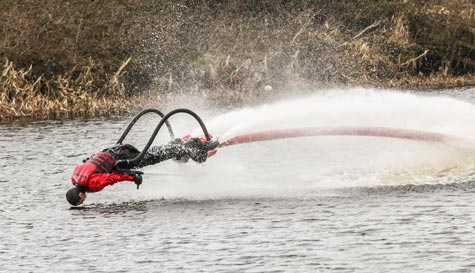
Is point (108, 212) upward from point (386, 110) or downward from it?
downward

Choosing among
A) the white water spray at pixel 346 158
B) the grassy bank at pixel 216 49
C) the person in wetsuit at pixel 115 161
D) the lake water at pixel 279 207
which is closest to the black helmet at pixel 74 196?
the person in wetsuit at pixel 115 161

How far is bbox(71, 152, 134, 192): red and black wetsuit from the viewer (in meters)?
28.6

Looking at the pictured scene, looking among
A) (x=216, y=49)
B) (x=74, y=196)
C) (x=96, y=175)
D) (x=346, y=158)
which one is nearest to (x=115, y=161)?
(x=96, y=175)

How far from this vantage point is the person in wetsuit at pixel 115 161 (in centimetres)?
2869

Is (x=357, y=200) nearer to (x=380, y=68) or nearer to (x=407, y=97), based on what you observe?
(x=407, y=97)

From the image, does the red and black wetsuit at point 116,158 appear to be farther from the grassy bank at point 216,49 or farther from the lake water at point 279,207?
the grassy bank at point 216,49

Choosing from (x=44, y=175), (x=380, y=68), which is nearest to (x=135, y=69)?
(x=380, y=68)

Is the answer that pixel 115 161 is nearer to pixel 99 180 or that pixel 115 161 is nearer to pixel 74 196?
pixel 99 180

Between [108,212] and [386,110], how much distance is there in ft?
31.2

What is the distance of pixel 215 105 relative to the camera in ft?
197

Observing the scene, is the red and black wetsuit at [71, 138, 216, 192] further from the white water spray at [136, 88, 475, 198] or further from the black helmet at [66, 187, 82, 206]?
the white water spray at [136, 88, 475, 198]

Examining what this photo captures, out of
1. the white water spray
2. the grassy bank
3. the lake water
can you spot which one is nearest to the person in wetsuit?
the lake water

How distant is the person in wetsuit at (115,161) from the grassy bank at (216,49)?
2823cm

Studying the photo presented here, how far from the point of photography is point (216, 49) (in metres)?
68.8
